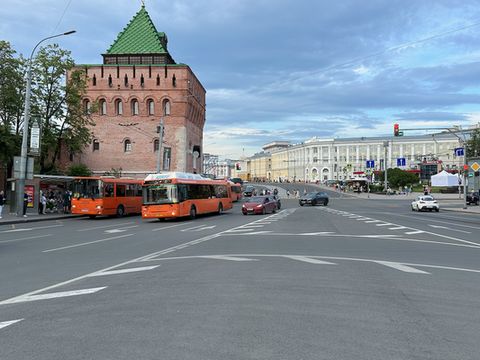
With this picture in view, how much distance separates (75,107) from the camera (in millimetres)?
46250

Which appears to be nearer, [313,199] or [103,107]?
[313,199]

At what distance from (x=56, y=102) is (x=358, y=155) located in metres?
116

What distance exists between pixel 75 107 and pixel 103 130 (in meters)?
18.6

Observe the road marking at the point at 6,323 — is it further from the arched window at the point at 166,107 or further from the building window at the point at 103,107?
the building window at the point at 103,107

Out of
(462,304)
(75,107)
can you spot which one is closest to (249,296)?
(462,304)

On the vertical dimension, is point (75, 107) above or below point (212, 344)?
above

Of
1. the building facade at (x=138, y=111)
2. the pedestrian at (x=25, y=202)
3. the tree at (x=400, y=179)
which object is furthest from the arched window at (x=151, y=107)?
the tree at (x=400, y=179)

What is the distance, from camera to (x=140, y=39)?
68.1m

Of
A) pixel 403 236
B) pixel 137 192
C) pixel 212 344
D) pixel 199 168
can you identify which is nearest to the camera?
pixel 212 344

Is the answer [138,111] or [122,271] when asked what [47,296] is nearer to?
[122,271]

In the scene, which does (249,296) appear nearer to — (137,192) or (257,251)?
(257,251)

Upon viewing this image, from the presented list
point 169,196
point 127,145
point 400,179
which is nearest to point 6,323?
point 169,196

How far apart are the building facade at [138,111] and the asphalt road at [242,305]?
52112mm

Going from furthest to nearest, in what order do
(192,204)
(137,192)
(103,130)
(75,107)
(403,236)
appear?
(103,130) → (75,107) → (137,192) → (192,204) → (403,236)
